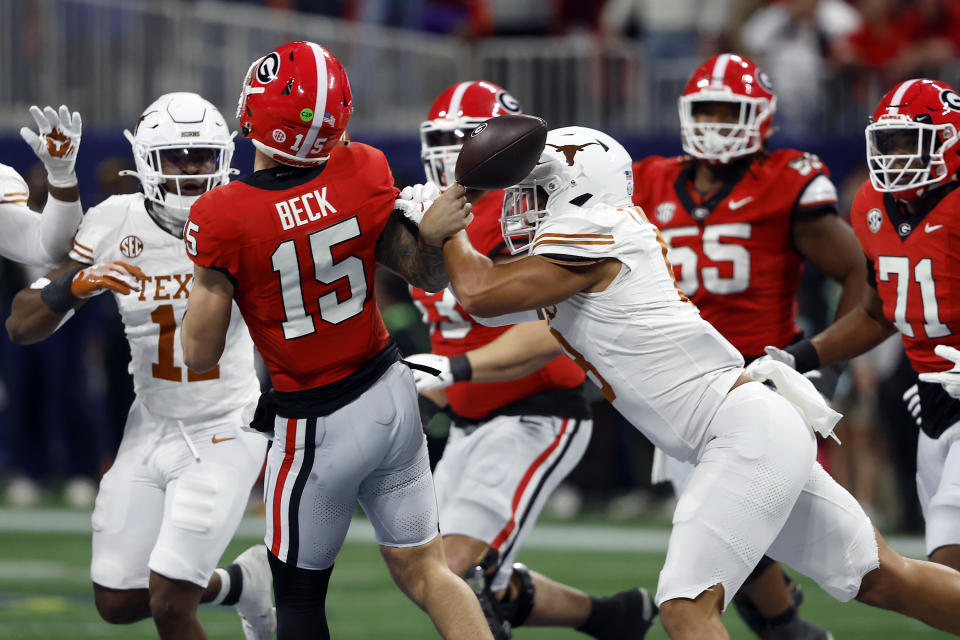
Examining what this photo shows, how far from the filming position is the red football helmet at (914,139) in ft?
15.8

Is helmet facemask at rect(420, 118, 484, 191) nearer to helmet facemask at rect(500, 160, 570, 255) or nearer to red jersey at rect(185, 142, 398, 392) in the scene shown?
helmet facemask at rect(500, 160, 570, 255)

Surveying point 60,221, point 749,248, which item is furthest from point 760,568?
point 60,221

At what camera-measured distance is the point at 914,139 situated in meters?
4.83

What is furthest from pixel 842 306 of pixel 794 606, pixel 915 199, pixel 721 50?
pixel 721 50

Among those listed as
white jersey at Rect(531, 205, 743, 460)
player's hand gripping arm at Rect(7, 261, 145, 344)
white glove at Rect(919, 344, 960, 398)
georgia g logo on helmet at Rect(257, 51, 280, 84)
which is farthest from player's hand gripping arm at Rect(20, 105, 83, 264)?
white glove at Rect(919, 344, 960, 398)

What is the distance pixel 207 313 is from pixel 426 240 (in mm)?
642

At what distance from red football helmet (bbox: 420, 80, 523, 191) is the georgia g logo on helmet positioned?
1.34 meters

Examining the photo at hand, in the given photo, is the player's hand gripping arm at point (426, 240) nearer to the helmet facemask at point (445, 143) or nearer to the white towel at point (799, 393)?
the white towel at point (799, 393)

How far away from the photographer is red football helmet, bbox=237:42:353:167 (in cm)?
401

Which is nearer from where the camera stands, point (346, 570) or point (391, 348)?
point (391, 348)

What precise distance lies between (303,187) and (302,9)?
7.87 meters

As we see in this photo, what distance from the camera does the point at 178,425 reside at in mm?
4973

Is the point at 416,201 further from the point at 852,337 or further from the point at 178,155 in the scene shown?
the point at 852,337

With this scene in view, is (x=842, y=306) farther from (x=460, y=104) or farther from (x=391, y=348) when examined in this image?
(x=391, y=348)
